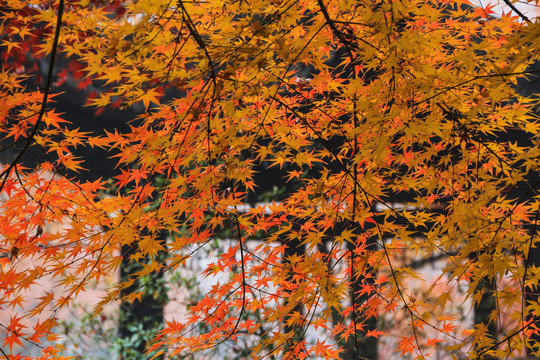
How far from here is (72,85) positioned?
4492 millimetres

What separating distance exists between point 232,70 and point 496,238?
3.97 ft

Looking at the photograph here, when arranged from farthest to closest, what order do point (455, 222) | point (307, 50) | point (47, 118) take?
point (47, 118)
point (307, 50)
point (455, 222)

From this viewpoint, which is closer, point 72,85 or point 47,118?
point 47,118

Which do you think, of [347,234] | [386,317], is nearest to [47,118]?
[347,234]

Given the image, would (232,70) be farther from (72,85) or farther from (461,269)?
(72,85)

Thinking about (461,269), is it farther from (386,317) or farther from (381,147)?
(386,317)

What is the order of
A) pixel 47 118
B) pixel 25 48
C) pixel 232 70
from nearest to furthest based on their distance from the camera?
pixel 232 70
pixel 47 118
pixel 25 48

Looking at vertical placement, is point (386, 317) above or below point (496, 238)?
above

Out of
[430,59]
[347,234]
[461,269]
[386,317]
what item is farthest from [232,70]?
[386,317]

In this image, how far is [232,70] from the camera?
1.76 metres

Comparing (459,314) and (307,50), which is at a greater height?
(307,50)

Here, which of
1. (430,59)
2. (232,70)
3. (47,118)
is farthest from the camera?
(430,59)

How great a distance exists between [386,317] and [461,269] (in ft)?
9.74

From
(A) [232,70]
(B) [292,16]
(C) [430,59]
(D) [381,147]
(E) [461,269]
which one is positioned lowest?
(E) [461,269]
